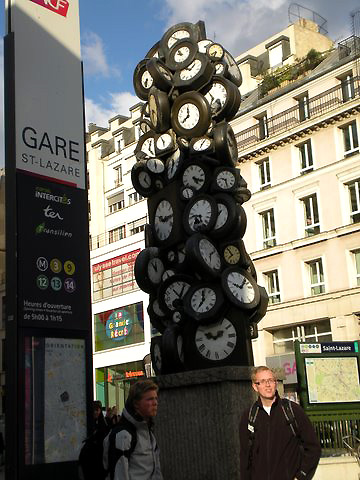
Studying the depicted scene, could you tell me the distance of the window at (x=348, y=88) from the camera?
34938mm

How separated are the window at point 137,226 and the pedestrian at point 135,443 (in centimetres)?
4241

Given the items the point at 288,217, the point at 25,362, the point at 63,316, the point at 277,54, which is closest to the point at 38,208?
the point at 63,316

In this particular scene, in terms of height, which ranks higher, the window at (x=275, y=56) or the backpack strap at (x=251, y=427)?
the window at (x=275, y=56)

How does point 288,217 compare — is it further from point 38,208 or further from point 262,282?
point 38,208

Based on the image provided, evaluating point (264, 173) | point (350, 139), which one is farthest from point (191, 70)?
point (264, 173)

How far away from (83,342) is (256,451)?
3432 millimetres

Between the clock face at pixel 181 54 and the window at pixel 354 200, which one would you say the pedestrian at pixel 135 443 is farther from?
the window at pixel 354 200

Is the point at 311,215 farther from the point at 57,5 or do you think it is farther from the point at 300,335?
A: the point at 57,5

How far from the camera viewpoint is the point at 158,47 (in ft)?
44.3

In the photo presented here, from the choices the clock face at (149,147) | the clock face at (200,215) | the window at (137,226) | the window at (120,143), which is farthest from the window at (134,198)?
the clock face at (200,215)

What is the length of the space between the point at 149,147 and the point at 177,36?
6.88 feet

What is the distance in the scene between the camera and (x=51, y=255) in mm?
8234

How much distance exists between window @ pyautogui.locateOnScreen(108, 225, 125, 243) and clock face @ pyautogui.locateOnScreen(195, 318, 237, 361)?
39.4 metres

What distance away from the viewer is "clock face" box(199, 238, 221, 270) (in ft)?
36.4
